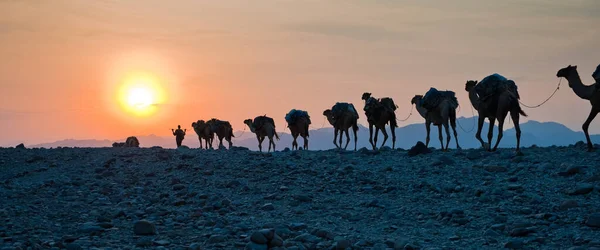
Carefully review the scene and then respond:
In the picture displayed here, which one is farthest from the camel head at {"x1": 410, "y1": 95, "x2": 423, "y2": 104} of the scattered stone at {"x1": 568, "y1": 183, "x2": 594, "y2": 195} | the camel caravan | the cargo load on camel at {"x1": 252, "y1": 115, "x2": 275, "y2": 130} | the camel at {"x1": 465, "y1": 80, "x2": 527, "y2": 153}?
the scattered stone at {"x1": 568, "y1": 183, "x2": 594, "y2": 195}

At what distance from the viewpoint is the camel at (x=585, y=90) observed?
21.4 m

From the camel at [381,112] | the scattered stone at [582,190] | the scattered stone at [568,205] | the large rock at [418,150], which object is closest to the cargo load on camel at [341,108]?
the camel at [381,112]

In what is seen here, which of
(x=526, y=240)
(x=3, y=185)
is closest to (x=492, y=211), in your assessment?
(x=526, y=240)

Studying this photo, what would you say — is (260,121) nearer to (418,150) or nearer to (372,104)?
(372,104)

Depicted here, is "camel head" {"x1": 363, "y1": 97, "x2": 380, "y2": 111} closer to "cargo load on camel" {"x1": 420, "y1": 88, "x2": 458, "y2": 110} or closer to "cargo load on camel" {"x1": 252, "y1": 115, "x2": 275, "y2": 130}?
"cargo load on camel" {"x1": 420, "y1": 88, "x2": 458, "y2": 110}

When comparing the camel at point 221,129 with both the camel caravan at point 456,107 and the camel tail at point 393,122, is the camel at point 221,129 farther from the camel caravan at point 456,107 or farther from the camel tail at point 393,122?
the camel tail at point 393,122

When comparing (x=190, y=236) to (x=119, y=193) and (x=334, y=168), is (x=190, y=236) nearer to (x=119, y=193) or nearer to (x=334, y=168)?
(x=119, y=193)

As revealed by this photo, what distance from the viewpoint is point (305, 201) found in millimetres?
16062

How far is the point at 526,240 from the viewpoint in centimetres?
1204

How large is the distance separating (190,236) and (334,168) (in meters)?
8.10

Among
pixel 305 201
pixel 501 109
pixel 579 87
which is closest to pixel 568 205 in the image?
pixel 305 201

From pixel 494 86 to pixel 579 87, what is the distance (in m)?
2.57

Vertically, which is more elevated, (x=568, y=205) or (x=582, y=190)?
(x=582, y=190)

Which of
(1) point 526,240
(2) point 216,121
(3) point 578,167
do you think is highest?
(2) point 216,121
